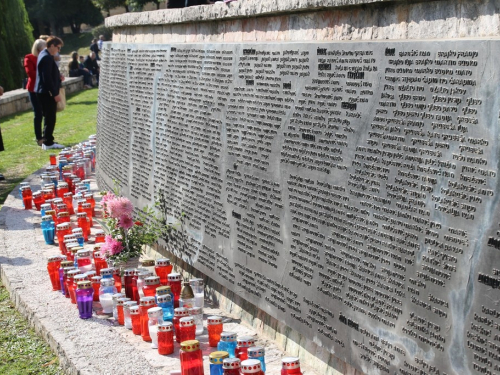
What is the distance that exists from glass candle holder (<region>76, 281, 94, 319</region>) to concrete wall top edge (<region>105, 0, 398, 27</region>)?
2.19 metres

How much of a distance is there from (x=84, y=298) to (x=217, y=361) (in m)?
1.70

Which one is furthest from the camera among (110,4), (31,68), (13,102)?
(110,4)

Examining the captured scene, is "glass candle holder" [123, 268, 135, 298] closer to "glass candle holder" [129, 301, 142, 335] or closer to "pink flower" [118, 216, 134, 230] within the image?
"pink flower" [118, 216, 134, 230]

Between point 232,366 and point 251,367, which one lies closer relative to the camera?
point 251,367

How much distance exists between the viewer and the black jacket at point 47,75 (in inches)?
488

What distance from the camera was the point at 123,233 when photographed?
6.32 meters

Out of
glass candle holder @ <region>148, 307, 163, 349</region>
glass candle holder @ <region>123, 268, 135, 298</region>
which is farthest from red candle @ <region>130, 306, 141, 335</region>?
glass candle holder @ <region>123, 268, 135, 298</region>

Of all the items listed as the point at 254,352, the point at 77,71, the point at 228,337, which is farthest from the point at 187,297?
the point at 77,71

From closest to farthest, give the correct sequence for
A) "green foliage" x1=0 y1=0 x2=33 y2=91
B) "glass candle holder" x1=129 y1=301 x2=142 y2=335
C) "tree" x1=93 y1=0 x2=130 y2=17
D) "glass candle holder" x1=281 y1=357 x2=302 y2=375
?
"glass candle holder" x1=281 y1=357 x2=302 y2=375
"glass candle holder" x1=129 y1=301 x2=142 y2=335
"green foliage" x1=0 y1=0 x2=33 y2=91
"tree" x1=93 y1=0 x2=130 y2=17

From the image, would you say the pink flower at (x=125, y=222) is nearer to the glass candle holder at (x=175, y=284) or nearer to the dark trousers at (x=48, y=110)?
the glass candle holder at (x=175, y=284)

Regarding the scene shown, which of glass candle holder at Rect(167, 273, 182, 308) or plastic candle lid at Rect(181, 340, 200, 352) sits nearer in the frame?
plastic candle lid at Rect(181, 340, 200, 352)

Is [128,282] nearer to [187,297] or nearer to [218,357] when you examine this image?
[187,297]

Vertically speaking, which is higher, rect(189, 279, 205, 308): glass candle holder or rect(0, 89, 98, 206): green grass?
rect(189, 279, 205, 308): glass candle holder

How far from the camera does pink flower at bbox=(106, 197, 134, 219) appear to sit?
6.23 m
